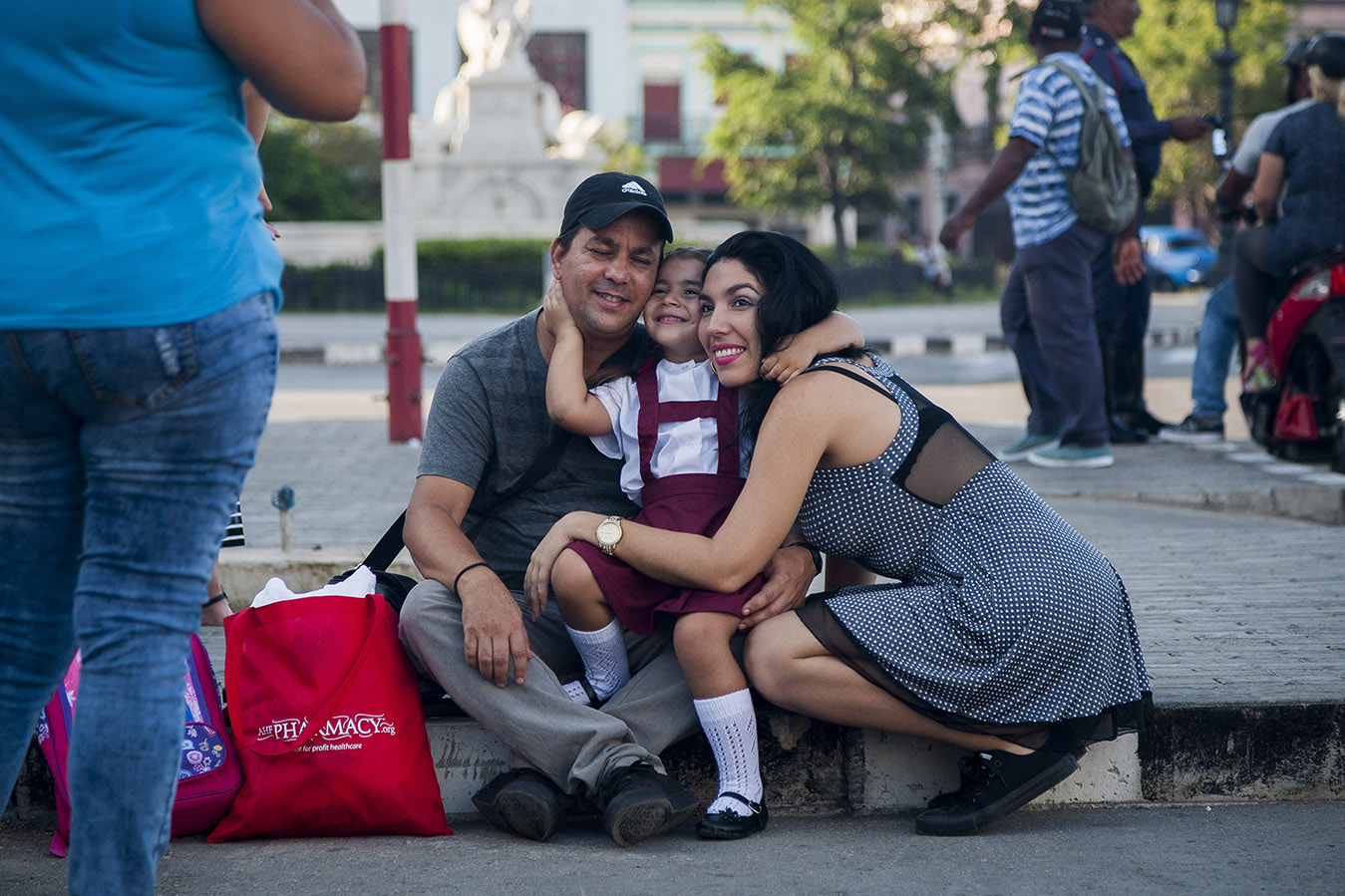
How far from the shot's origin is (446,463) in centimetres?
334

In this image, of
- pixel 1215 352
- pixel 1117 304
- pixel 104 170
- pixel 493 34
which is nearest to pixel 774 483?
pixel 104 170

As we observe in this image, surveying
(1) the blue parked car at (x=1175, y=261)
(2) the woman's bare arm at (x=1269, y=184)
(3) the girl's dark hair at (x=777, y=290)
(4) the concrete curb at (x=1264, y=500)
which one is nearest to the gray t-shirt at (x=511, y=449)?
(3) the girl's dark hair at (x=777, y=290)

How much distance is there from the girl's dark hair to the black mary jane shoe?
78 centimetres

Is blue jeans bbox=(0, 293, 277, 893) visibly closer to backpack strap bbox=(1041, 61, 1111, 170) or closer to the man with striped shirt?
the man with striped shirt

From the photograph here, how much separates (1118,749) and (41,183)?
245cm

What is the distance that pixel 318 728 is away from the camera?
10.00 ft

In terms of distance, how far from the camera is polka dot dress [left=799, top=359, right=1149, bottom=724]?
3023 mm

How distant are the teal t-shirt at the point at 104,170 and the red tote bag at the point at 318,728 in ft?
3.79

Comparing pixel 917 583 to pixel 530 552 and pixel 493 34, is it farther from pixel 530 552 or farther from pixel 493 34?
pixel 493 34

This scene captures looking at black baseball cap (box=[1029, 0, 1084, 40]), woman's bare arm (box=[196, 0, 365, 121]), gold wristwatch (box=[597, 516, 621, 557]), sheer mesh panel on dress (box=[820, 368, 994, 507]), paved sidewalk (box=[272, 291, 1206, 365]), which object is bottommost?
paved sidewalk (box=[272, 291, 1206, 365])

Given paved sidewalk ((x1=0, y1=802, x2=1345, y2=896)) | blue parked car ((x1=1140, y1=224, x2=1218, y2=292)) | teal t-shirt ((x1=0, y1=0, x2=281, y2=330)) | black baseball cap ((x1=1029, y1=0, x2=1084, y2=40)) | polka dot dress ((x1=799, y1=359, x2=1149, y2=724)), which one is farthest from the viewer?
blue parked car ((x1=1140, y1=224, x2=1218, y2=292))

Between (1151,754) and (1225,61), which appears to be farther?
(1225,61)

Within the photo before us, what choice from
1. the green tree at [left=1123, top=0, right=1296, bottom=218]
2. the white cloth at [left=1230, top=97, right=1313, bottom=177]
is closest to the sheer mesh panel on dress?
the white cloth at [left=1230, top=97, right=1313, bottom=177]

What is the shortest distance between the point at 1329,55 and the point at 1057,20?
1230 millimetres
